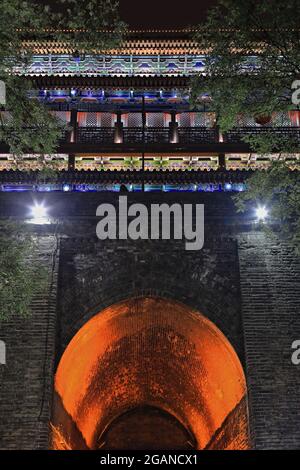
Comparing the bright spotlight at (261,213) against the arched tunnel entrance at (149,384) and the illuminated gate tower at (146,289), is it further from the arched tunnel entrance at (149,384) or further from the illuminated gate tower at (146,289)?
the arched tunnel entrance at (149,384)

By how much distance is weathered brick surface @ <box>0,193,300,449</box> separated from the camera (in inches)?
368

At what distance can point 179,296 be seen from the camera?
34.6ft

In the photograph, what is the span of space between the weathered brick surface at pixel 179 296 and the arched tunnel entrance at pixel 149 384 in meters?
0.28

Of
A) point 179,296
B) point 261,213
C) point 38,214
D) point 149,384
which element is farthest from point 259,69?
point 149,384

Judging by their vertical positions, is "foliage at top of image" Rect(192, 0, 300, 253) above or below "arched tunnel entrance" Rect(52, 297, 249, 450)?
above

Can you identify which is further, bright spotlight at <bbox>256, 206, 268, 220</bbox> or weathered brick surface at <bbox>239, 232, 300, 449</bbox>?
bright spotlight at <bbox>256, 206, 268, 220</bbox>

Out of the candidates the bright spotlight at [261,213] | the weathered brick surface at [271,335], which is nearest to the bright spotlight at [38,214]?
the weathered brick surface at [271,335]

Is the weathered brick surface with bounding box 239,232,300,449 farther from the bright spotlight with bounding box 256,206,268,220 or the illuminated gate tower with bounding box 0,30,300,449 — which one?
the bright spotlight with bounding box 256,206,268,220

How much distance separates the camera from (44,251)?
35.5ft

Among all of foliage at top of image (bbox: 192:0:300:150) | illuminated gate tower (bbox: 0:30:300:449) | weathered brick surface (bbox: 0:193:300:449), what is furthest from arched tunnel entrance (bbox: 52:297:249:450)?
foliage at top of image (bbox: 192:0:300:150)

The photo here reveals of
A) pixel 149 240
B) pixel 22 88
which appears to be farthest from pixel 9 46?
pixel 149 240

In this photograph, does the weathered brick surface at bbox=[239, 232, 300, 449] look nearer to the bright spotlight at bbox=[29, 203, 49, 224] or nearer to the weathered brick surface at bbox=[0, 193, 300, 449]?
the weathered brick surface at bbox=[0, 193, 300, 449]

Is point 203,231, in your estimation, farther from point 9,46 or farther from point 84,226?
point 9,46

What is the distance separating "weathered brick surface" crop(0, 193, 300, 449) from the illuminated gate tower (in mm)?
19
